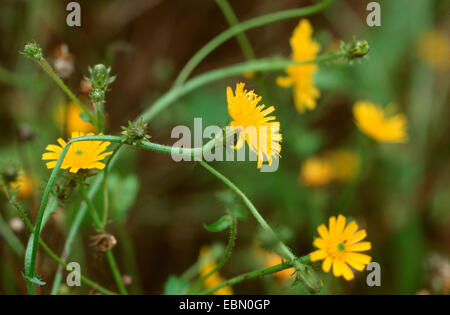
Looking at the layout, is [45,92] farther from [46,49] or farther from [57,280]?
[57,280]

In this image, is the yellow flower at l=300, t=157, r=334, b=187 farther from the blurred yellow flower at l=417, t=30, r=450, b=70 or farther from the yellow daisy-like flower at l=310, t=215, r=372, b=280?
the blurred yellow flower at l=417, t=30, r=450, b=70

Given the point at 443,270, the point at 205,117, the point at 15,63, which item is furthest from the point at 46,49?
the point at 443,270

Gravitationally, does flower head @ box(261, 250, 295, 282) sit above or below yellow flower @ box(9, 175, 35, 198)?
below

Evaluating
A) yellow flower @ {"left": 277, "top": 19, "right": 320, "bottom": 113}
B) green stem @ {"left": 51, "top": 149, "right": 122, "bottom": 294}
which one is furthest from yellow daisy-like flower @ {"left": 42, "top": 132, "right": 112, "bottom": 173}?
yellow flower @ {"left": 277, "top": 19, "right": 320, "bottom": 113}

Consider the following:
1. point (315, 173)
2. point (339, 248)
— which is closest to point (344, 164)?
point (315, 173)

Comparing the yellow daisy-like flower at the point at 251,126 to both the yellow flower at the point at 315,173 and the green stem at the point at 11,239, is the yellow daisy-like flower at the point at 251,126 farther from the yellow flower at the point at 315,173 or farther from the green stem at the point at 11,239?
the yellow flower at the point at 315,173

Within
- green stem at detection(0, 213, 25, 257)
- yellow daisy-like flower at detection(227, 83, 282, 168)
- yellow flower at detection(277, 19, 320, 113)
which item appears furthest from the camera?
yellow flower at detection(277, 19, 320, 113)
